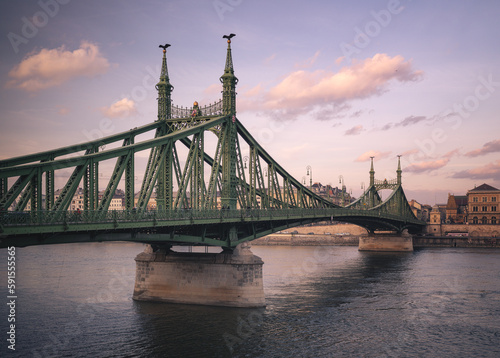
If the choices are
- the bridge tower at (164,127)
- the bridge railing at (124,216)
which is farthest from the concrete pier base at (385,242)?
the bridge tower at (164,127)

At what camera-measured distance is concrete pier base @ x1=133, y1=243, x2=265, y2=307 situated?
156 ft

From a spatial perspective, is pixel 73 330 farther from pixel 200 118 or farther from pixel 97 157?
pixel 200 118

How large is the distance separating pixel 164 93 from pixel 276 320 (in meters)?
26.5

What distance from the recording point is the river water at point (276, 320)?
35.9 m

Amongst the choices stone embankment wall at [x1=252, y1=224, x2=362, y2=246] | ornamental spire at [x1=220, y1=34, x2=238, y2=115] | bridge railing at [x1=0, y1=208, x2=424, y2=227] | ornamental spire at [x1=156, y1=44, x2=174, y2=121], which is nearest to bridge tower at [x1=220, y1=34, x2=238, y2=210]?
ornamental spire at [x1=220, y1=34, x2=238, y2=115]

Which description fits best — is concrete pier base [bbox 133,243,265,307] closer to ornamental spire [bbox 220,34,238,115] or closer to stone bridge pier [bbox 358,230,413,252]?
ornamental spire [bbox 220,34,238,115]

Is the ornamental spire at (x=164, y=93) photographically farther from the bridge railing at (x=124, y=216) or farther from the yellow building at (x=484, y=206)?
the yellow building at (x=484, y=206)

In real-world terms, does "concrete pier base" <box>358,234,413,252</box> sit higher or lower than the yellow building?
lower

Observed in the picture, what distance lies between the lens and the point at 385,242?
131 metres

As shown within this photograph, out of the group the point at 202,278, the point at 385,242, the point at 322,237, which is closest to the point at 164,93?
the point at 202,278

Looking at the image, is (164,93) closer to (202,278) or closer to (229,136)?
(229,136)

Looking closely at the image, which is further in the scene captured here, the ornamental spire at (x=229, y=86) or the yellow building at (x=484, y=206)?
the yellow building at (x=484, y=206)

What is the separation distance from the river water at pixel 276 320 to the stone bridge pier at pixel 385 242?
56855 mm

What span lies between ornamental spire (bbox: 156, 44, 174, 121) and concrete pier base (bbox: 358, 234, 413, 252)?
87.5 metres
